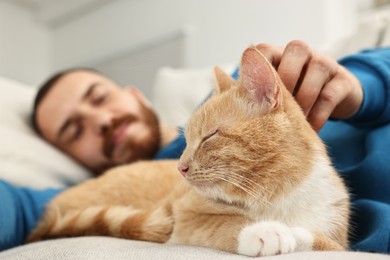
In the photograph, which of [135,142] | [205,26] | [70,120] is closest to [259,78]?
[135,142]

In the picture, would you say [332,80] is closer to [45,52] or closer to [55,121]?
[55,121]

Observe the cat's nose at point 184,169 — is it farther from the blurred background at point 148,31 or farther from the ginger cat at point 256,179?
the blurred background at point 148,31

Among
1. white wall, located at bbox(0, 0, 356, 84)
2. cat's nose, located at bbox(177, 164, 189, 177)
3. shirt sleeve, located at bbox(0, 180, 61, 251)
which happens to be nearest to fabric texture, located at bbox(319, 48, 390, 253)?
cat's nose, located at bbox(177, 164, 189, 177)

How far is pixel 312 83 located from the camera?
0.84 metres

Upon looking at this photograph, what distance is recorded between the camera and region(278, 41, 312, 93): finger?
83cm

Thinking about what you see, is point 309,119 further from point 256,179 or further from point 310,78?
point 256,179

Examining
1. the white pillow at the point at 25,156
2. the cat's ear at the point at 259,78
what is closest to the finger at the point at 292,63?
the cat's ear at the point at 259,78

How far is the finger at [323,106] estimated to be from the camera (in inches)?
33.6

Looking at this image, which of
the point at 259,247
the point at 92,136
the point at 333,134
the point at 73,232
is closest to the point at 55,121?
the point at 92,136

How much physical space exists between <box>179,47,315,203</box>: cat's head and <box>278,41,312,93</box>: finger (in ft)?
0.25

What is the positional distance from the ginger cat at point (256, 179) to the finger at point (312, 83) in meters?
0.06

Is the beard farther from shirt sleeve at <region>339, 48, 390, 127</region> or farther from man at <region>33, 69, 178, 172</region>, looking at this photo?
shirt sleeve at <region>339, 48, 390, 127</region>

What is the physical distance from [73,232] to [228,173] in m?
0.48

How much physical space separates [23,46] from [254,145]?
12.0ft
